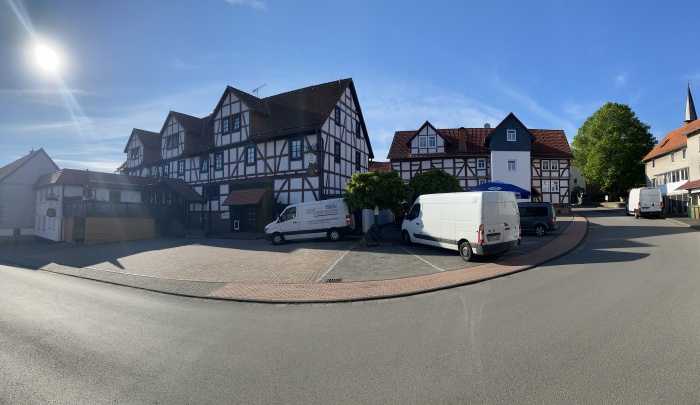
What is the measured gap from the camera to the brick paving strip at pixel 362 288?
327 inches

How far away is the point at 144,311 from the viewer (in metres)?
7.48

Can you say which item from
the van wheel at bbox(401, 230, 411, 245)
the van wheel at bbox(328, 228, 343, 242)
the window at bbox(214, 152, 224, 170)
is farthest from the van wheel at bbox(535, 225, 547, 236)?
the window at bbox(214, 152, 224, 170)

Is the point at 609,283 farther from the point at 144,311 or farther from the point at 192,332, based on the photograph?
the point at 144,311

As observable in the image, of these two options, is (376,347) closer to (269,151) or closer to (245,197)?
(245,197)

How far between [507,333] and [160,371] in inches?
196

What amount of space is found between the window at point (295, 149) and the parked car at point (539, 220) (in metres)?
14.5

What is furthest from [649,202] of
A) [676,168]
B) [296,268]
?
[296,268]

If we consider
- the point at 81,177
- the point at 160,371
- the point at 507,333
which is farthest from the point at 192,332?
the point at 81,177

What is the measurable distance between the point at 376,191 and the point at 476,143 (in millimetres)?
24686

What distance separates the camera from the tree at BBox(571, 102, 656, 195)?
4384 cm

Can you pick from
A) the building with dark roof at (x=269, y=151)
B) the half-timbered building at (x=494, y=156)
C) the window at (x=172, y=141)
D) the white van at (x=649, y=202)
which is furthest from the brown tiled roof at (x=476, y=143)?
the window at (x=172, y=141)

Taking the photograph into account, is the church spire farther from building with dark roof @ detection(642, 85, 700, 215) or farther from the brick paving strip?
the brick paving strip

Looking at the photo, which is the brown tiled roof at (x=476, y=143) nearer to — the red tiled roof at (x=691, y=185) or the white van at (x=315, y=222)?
the red tiled roof at (x=691, y=185)

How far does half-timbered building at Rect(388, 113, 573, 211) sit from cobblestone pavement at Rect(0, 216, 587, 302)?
18.0m
